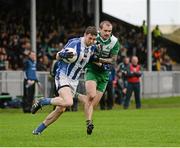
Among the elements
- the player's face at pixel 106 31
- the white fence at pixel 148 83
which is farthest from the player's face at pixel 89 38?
the white fence at pixel 148 83

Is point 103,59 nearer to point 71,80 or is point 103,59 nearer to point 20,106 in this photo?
point 71,80

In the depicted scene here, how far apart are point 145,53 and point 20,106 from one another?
13849mm

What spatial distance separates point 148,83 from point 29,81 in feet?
39.6

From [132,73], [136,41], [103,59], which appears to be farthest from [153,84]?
[103,59]

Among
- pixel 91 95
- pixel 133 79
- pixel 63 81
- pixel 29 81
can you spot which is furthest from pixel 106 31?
pixel 133 79

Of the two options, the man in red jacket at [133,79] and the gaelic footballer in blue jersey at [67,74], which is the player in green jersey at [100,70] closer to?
the gaelic footballer in blue jersey at [67,74]

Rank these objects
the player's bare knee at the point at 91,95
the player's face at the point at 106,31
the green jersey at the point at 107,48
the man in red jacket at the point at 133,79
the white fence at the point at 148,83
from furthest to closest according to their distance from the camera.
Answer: the white fence at the point at 148,83, the man in red jacket at the point at 133,79, the green jersey at the point at 107,48, the player's bare knee at the point at 91,95, the player's face at the point at 106,31

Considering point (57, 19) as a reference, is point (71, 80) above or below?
below

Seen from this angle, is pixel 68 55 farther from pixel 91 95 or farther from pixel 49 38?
pixel 49 38

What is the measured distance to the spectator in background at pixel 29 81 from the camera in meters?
27.3

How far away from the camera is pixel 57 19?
137ft

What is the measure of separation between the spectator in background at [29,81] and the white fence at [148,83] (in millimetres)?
2143

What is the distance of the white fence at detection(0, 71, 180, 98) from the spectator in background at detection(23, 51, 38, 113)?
7.03ft

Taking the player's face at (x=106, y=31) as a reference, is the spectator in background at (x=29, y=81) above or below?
below
